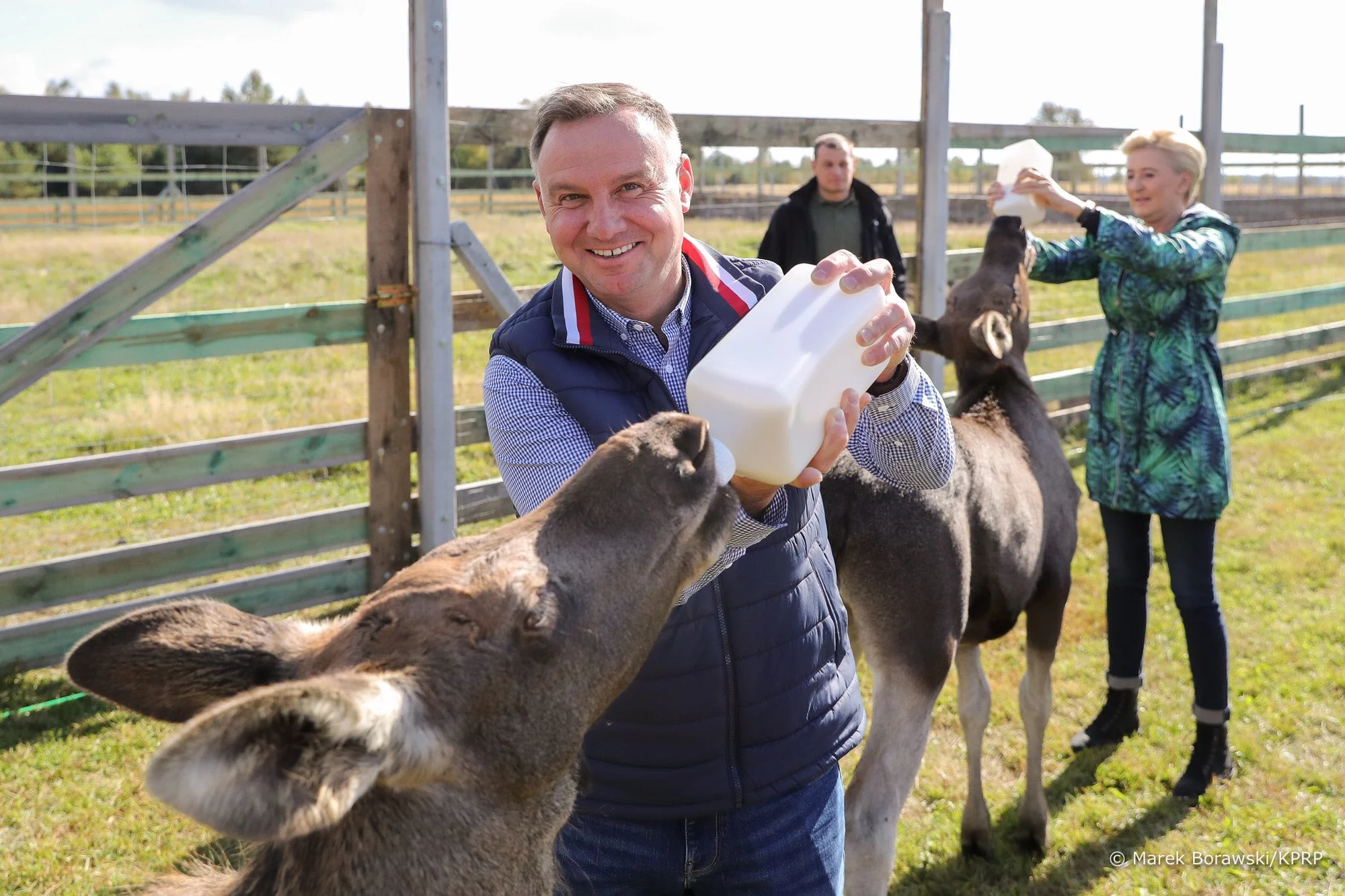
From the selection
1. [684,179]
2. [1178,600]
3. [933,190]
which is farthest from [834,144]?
[684,179]

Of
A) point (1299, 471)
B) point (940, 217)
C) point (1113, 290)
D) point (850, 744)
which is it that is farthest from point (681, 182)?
point (1299, 471)

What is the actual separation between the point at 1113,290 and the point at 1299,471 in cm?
521

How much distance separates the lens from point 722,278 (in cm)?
262

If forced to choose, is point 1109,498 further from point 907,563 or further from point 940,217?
point 940,217

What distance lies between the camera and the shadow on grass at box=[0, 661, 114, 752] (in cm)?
513

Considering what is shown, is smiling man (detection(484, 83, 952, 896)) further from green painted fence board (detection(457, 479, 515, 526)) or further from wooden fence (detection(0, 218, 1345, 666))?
green painted fence board (detection(457, 479, 515, 526))

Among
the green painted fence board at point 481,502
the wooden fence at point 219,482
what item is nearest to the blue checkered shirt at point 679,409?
the wooden fence at point 219,482

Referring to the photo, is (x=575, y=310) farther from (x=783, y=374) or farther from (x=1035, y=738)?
(x=1035, y=738)

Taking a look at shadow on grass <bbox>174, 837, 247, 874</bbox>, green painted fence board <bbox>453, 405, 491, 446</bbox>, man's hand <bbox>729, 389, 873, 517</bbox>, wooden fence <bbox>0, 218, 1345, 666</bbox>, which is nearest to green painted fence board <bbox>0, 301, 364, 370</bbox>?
wooden fence <bbox>0, 218, 1345, 666</bbox>

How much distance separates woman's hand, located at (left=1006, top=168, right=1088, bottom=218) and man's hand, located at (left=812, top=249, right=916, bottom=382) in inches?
117

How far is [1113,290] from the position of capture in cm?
531

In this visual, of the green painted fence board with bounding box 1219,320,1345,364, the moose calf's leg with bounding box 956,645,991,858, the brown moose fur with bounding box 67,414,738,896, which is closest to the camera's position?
the brown moose fur with bounding box 67,414,738,896

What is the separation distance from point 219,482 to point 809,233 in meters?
4.09

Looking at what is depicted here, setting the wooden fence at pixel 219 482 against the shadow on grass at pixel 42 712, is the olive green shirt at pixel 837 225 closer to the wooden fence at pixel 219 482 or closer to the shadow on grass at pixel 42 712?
the wooden fence at pixel 219 482
